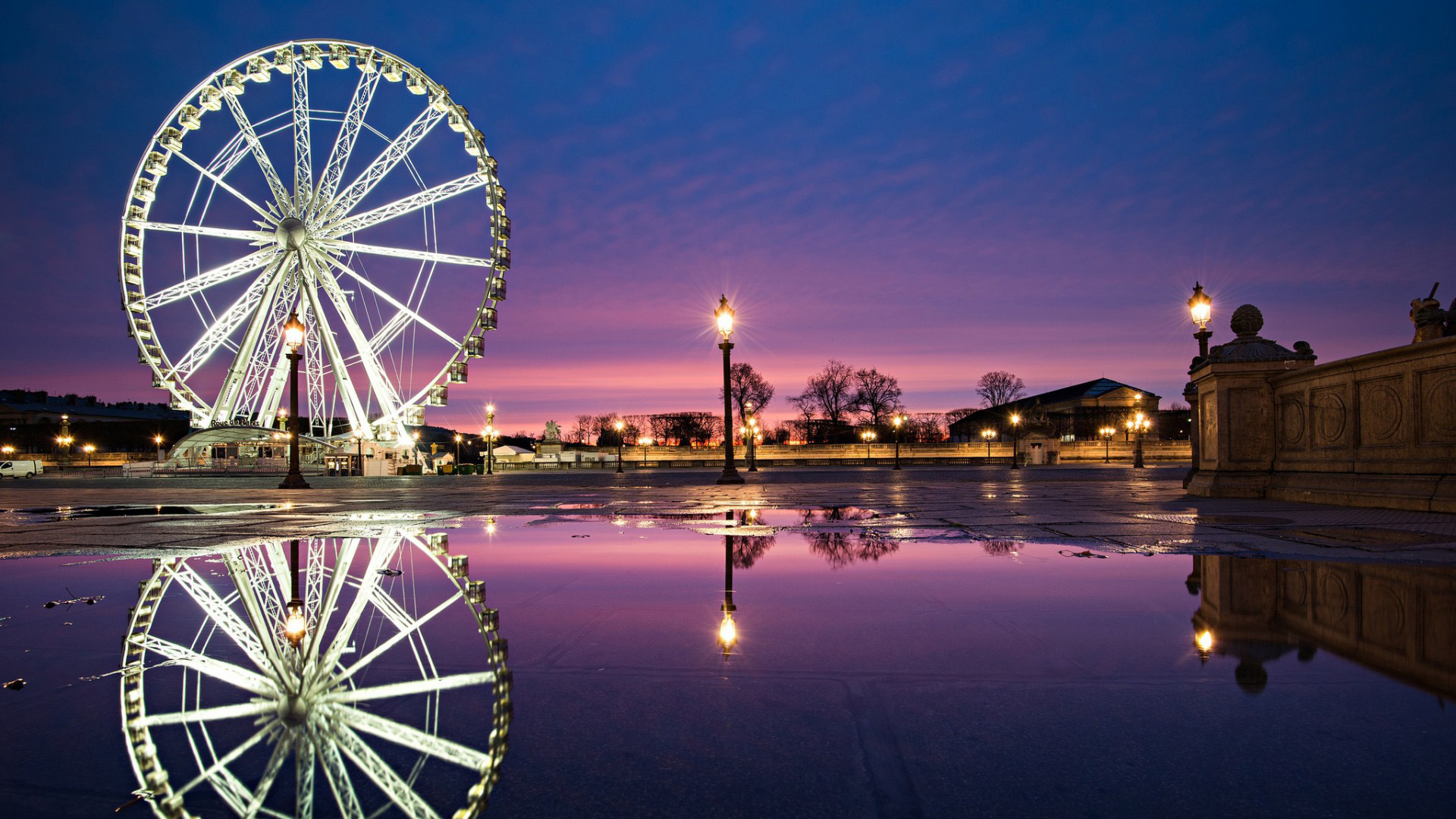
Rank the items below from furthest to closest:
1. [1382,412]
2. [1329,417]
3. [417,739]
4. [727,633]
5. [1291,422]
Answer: [1291,422] < [1329,417] < [1382,412] < [727,633] < [417,739]

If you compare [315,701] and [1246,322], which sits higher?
[1246,322]

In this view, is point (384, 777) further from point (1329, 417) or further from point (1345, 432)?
point (1329, 417)

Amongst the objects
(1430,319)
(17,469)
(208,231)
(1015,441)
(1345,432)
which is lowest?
(17,469)

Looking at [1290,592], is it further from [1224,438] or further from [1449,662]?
[1224,438]

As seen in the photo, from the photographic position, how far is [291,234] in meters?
33.1

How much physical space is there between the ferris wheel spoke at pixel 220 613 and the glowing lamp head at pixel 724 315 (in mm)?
16138

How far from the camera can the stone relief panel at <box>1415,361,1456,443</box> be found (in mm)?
9242

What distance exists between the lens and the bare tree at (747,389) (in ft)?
318

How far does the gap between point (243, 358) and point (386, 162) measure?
1169 centimetres

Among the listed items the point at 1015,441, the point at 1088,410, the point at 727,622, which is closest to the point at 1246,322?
the point at 727,622

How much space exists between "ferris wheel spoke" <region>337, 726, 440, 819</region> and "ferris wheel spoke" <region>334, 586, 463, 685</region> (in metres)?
0.66

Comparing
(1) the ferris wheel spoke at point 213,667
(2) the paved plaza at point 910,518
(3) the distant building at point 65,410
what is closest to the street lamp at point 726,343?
(2) the paved plaza at point 910,518

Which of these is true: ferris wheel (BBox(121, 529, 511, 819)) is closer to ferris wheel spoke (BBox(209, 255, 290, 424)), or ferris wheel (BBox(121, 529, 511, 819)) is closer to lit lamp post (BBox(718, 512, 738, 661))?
lit lamp post (BBox(718, 512, 738, 661))

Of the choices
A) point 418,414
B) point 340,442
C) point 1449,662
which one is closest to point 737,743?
point 1449,662
